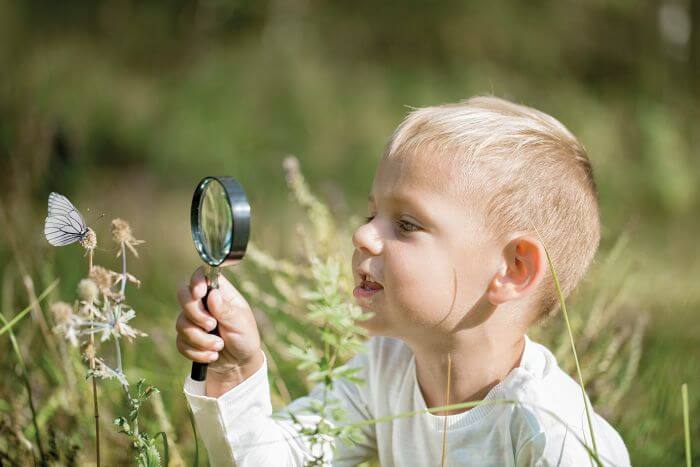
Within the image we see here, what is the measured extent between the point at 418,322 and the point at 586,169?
0.45 m

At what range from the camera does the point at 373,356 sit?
1.82m

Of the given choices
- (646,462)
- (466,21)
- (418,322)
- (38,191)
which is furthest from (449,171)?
(466,21)

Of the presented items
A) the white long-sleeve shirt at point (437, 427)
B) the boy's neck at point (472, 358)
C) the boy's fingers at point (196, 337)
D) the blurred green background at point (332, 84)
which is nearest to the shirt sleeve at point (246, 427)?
the white long-sleeve shirt at point (437, 427)

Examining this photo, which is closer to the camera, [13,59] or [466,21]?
[13,59]

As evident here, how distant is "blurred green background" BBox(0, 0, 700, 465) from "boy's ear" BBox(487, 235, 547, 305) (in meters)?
2.18

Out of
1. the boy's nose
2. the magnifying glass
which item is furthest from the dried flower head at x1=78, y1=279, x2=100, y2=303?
the boy's nose

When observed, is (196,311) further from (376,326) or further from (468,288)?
(468,288)

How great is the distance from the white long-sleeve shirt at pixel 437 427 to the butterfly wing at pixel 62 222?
14.4 inches

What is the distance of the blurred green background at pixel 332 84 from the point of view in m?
4.63

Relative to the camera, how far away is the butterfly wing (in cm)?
114

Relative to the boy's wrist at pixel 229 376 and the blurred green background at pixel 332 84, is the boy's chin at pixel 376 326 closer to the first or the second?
the boy's wrist at pixel 229 376

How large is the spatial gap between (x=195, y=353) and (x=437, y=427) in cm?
50

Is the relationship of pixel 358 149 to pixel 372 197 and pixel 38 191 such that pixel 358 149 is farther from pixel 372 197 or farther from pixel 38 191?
pixel 372 197

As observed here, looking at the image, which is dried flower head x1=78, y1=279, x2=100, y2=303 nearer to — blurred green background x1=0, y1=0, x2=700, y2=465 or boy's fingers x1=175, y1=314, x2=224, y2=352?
boy's fingers x1=175, y1=314, x2=224, y2=352
